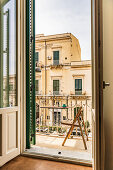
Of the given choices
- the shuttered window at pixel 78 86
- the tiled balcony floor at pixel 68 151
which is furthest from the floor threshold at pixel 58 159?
the shuttered window at pixel 78 86

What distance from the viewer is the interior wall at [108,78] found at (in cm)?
143

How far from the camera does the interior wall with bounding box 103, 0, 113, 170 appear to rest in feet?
4.68

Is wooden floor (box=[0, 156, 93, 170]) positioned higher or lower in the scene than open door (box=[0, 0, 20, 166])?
lower

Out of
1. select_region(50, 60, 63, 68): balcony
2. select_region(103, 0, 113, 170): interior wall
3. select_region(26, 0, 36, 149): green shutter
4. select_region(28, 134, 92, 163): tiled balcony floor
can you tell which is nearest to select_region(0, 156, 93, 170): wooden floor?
select_region(28, 134, 92, 163): tiled balcony floor

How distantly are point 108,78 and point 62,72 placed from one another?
937 cm

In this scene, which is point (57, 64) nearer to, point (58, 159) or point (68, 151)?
point (68, 151)

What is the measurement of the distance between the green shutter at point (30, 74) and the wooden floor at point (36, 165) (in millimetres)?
391

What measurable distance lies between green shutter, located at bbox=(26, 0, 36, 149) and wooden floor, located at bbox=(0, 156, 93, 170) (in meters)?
0.39

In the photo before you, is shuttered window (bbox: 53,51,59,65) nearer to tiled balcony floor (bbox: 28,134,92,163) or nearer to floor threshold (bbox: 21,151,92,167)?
tiled balcony floor (bbox: 28,134,92,163)

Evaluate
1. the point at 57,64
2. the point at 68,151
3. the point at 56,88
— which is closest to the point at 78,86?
the point at 56,88

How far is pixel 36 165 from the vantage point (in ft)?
6.77

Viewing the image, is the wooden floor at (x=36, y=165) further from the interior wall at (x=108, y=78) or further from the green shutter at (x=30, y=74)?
the interior wall at (x=108, y=78)

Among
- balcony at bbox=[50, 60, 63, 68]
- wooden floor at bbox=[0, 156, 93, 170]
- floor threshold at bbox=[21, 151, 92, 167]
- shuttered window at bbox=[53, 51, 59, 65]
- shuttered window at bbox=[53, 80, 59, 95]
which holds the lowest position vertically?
wooden floor at bbox=[0, 156, 93, 170]

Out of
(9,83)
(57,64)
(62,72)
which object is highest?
(57,64)
